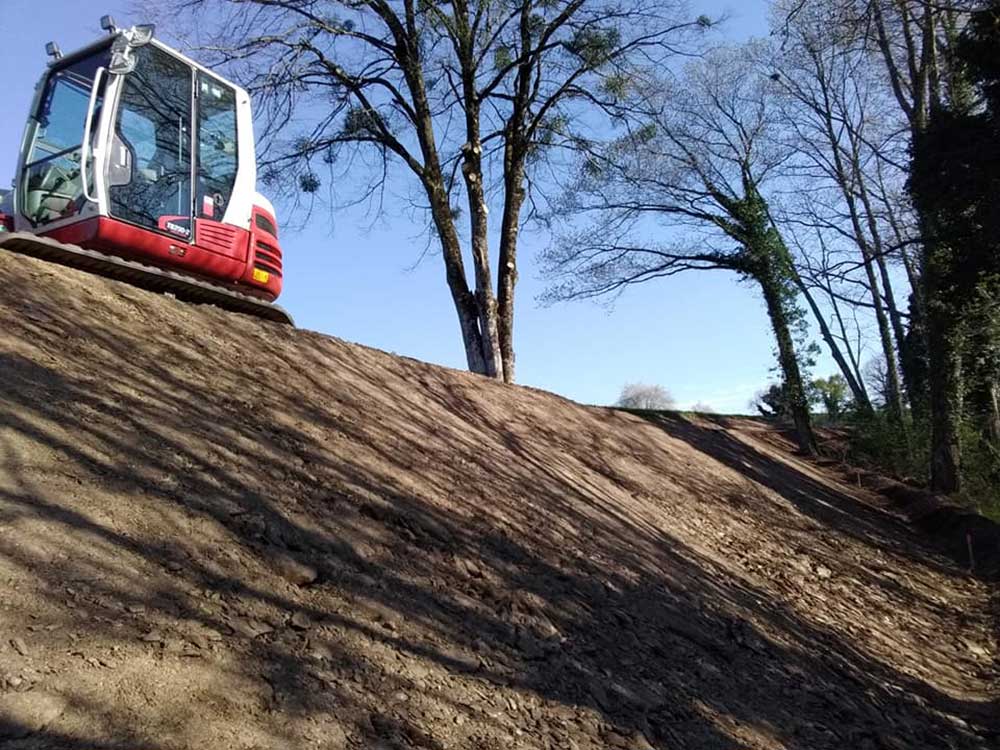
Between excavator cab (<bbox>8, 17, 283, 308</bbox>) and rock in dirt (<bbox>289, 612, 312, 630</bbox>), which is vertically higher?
excavator cab (<bbox>8, 17, 283, 308</bbox>)

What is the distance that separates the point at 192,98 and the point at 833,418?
19.4m

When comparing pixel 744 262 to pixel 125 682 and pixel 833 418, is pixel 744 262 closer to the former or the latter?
pixel 833 418

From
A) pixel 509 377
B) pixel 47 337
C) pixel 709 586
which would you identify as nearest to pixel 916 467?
pixel 509 377

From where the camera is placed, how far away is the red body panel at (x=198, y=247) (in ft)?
22.9

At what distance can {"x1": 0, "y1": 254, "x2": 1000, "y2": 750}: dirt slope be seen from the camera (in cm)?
269

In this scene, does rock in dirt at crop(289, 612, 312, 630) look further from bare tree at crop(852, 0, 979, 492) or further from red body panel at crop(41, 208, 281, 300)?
bare tree at crop(852, 0, 979, 492)

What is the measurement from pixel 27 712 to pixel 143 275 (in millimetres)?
5583

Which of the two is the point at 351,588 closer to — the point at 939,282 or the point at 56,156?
the point at 56,156

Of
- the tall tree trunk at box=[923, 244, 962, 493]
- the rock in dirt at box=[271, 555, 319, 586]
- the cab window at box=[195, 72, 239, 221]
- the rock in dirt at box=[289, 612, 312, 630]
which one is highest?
the cab window at box=[195, 72, 239, 221]

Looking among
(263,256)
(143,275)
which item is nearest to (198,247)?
(143,275)

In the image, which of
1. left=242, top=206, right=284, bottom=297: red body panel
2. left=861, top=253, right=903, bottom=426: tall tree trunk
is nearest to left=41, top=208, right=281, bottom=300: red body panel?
left=242, top=206, right=284, bottom=297: red body panel

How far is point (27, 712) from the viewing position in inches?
88.9

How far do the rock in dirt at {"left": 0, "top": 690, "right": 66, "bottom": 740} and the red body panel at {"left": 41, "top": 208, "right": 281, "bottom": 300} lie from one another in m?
5.51

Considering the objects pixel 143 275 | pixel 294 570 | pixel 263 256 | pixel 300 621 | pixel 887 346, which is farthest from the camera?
pixel 887 346
